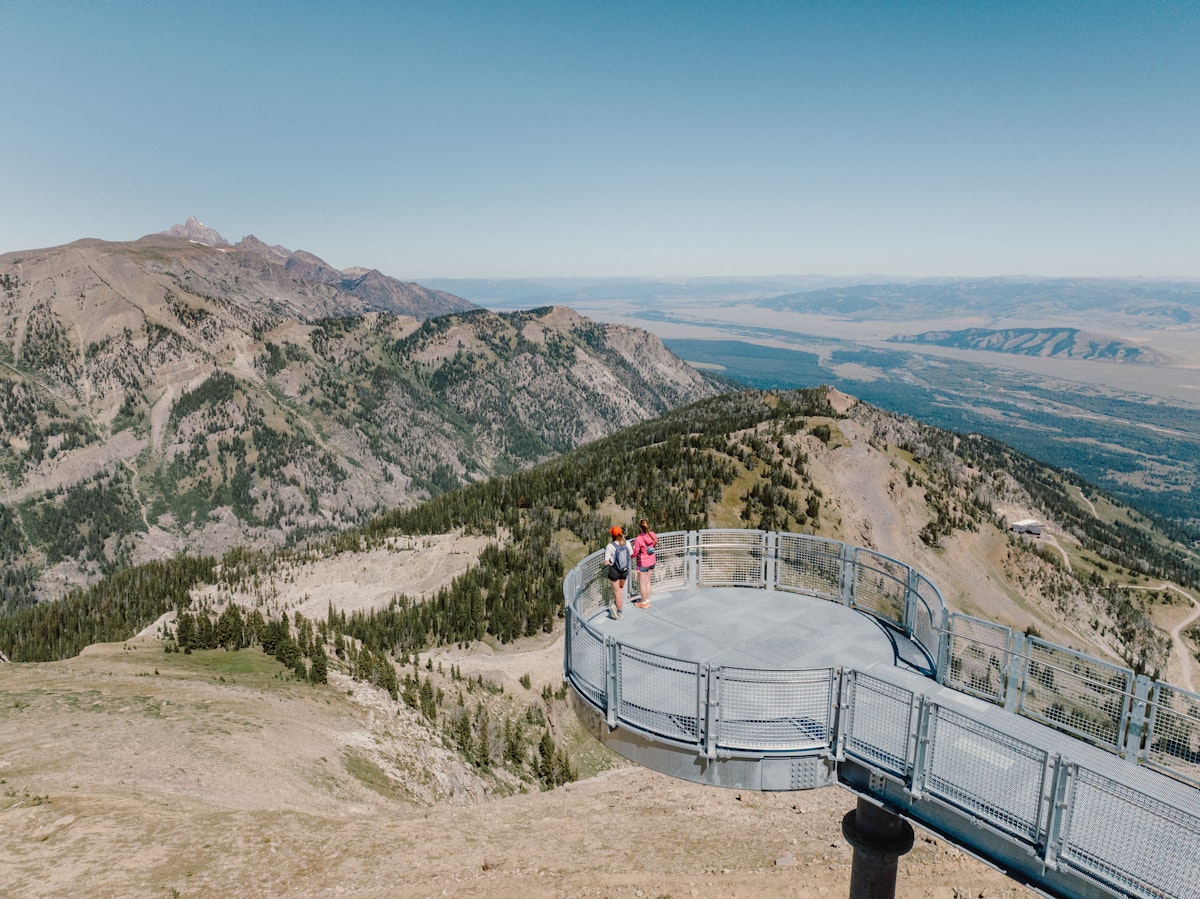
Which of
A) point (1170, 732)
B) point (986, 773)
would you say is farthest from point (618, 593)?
→ point (1170, 732)

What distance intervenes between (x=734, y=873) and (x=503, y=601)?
2164 inches

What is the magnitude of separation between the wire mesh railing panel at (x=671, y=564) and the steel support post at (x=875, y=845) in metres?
8.46

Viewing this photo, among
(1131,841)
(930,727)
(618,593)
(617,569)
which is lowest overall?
(1131,841)

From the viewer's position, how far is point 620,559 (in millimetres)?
19781

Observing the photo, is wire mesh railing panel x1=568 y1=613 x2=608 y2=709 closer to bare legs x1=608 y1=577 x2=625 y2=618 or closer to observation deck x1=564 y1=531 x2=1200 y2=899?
observation deck x1=564 y1=531 x2=1200 y2=899

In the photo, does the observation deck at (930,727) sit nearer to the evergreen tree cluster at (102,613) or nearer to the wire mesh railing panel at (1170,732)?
the wire mesh railing panel at (1170,732)

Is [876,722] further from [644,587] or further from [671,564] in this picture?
[671,564]

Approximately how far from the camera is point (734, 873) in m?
26.8

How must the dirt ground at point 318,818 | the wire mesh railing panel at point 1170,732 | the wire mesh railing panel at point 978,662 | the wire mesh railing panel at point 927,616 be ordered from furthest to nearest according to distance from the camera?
the dirt ground at point 318,818
the wire mesh railing panel at point 927,616
the wire mesh railing panel at point 978,662
the wire mesh railing panel at point 1170,732

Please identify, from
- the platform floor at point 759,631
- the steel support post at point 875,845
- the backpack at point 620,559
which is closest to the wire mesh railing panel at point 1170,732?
the platform floor at point 759,631

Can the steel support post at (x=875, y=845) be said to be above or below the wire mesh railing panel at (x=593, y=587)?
below

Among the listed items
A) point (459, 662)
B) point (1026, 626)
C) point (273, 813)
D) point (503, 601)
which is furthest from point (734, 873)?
point (1026, 626)

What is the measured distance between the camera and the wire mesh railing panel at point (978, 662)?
54.2 feet

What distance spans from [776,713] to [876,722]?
7.00 ft
